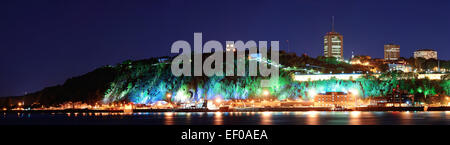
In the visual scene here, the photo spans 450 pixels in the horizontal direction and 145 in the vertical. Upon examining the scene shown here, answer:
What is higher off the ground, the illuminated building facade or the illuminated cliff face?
the illuminated cliff face

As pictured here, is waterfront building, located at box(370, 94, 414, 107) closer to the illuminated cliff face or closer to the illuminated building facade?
the illuminated cliff face

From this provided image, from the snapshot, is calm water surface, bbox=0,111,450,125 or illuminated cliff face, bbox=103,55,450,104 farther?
illuminated cliff face, bbox=103,55,450,104

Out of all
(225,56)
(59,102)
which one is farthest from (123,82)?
(225,56)

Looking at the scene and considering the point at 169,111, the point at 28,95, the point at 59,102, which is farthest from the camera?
the point at 28,95

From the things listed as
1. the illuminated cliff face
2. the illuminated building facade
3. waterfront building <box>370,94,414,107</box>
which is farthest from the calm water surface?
the illuminated cliff face

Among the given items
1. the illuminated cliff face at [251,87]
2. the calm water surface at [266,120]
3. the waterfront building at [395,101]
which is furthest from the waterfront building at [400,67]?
the calm water surface at [266,120]

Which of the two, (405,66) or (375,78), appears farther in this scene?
(405,66)

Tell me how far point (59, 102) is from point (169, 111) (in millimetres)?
47653

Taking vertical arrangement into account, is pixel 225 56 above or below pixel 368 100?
above

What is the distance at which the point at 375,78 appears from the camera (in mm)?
142375

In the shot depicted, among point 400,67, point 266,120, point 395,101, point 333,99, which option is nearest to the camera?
point 266,120

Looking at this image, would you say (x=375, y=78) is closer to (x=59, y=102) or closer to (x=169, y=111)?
(x=169, y=111)

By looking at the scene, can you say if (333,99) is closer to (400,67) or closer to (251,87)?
(251,87)

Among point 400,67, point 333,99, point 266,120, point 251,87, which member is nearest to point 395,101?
point 333,99
